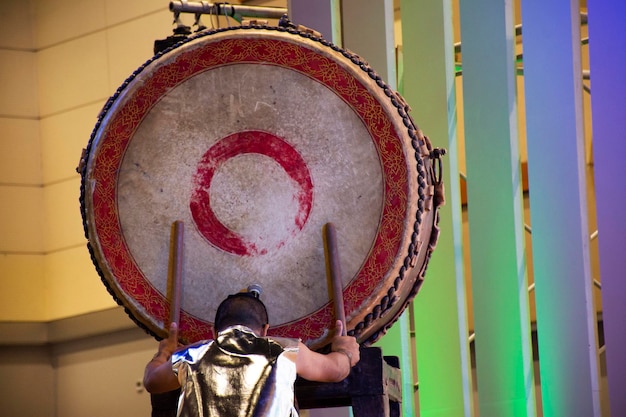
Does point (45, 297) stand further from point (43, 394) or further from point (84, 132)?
point (84, 132)

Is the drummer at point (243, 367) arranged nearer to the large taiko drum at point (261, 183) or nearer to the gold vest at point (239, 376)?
the gold vest at point (239, 376)

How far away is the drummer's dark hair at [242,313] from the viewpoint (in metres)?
2.00

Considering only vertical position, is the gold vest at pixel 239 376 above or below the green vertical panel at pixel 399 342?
above

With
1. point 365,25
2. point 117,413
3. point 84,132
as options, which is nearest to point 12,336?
point 117,413

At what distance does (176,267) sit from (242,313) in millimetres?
277

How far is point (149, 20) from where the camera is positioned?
505 centimetres

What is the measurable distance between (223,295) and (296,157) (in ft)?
1.01

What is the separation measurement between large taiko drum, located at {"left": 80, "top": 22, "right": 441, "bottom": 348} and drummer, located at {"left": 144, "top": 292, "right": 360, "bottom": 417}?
0.19m

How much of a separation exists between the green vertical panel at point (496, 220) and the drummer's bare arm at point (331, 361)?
1.09 m

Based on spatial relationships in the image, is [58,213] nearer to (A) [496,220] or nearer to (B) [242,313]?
(A) [496,220]

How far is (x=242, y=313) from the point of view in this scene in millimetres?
2006

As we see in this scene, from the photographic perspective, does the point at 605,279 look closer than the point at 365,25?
Yes

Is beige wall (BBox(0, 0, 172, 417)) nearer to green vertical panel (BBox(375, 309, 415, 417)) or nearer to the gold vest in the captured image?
green vertical panel (BBox(375, 309, 415, 417))

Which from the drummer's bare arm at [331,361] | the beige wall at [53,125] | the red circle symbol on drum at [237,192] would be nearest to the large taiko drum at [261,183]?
the red circle symbol on drum at [237,192]
